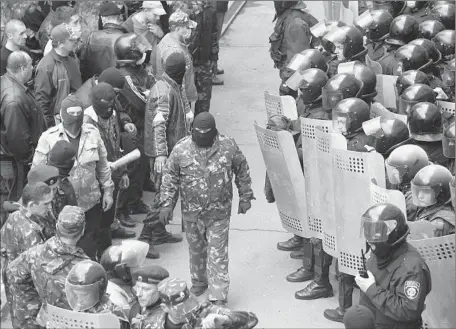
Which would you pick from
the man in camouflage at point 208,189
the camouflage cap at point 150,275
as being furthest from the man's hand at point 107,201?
the camouflage cap at point 150,275

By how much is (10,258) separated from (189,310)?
1.78 m

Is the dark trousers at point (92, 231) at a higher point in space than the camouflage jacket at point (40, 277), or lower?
lower

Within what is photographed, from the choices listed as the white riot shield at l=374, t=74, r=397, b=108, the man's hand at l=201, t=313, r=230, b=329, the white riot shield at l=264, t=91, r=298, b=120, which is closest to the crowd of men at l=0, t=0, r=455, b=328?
the man's hand at l=201, t=313, r=230, b=329

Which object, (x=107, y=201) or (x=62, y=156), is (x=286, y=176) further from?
(x=62, y=156)

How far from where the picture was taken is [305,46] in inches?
490

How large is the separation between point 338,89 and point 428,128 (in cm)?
89

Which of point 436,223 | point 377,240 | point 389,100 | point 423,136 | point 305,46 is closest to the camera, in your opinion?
point 377,240

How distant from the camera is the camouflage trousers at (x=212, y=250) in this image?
29.6ft

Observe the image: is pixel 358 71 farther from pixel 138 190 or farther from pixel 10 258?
pixel 10 258

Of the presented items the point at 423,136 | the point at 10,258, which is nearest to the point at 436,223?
the point at 423,136

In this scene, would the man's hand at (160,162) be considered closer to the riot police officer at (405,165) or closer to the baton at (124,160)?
the baton at (124,160)

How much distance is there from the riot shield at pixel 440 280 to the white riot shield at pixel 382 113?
1926 mm

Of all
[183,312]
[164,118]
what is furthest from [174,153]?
[183,312]

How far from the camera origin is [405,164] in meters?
8.18
